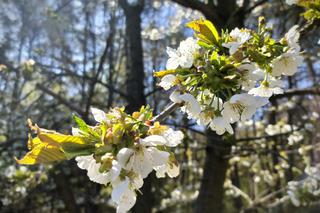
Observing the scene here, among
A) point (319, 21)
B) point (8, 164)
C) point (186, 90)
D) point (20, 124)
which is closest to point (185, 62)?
point (186, 90)

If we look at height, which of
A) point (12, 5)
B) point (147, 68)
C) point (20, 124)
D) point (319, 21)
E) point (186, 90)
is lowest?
point (186, 90)

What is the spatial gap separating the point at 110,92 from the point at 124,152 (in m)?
4.59

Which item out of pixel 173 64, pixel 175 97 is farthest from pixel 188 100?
pixel 173 64

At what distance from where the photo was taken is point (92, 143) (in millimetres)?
1208

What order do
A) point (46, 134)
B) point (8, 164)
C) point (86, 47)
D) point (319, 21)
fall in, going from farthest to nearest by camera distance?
point (86, 47), point (8, 164), point (319, 21), point (46, 134)

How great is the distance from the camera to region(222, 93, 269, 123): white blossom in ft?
4.48

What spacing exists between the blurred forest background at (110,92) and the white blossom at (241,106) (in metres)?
2.00

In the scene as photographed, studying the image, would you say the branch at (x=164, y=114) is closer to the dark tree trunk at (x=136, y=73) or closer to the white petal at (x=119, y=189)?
the white petal at (x=119, y=189)

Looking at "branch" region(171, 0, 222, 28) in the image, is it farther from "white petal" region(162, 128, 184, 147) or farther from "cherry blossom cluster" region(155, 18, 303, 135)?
"white petal" region(162, 128, 184, 147)

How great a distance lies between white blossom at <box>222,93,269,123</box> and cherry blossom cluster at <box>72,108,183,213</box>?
24 centimetres

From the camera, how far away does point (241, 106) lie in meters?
1.42

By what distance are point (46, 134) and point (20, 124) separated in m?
5.68

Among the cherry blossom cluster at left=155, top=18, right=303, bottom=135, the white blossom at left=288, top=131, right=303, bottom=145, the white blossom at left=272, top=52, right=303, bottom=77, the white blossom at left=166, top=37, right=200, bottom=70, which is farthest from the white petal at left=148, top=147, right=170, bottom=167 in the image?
the white blossom at left=288, top=131, right=303, bottom=145

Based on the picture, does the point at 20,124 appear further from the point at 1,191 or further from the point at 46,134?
the point at 46,134
